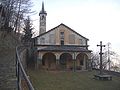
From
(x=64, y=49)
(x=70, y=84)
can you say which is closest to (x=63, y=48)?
(x=64, y=49)

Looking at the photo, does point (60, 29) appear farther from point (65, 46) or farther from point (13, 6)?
Result: point (13, 6)

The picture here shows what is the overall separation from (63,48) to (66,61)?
8.14 feet

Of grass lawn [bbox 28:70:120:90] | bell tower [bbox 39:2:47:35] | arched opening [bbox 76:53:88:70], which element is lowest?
grass lawn [bbox 28:70:120:90]

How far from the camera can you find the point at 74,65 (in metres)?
37.4

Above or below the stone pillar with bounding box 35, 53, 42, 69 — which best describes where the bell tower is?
above

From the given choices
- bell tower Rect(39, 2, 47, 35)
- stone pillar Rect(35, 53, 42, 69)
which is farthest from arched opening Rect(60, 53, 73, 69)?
bell tower Rect(39, 2, 47, 35)


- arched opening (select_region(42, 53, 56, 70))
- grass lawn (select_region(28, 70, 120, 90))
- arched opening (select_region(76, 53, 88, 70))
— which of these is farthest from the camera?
arched opening (select_region(76, 53, 88, 70))

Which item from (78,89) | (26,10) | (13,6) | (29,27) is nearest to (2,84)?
(78,89)

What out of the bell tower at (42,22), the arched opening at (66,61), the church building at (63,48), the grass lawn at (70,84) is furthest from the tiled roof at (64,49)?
the grass lawn at (70,84)

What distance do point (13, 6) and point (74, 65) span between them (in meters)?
13.9

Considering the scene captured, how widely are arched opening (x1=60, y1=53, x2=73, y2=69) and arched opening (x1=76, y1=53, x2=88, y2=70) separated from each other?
57.3 inches

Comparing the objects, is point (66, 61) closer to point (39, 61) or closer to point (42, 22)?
point (39, 61)

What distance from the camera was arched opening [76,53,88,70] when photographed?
39188 millimetres

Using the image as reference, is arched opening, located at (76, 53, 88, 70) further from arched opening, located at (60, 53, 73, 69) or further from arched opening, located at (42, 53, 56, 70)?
arched opening, located at (42, 53, 56, 70)
